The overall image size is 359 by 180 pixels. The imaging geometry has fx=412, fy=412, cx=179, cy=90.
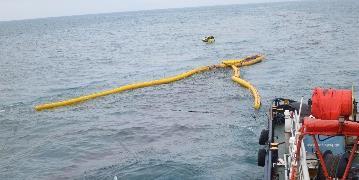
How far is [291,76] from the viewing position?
3900 cm

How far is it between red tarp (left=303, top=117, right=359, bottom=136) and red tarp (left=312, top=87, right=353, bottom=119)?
424 centimetres

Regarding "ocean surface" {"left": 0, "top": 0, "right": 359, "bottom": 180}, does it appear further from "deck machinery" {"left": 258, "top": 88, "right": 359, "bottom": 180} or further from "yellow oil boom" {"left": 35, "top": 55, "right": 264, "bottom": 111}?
"deck machinery" {"left": 258, "top": 88, "right": 359, "bottom": 180}

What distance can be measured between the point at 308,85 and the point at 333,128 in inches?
1025

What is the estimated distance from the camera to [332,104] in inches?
542

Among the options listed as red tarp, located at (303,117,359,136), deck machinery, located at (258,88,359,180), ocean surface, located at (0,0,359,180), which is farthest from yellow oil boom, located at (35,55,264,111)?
red tarp, located at (303,117,359,136)

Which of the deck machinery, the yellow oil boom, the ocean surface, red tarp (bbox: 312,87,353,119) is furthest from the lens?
the yellow oil boom

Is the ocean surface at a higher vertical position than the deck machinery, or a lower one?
lower

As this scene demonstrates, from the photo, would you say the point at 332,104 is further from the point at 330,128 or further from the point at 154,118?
the point at 154,118

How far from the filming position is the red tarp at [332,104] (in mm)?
13578

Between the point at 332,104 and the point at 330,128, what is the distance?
4.58 metres

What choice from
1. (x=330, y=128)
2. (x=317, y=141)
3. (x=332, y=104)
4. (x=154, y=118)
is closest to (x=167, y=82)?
(x=154, y=118)

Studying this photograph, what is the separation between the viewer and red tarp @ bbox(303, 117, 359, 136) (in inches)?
371

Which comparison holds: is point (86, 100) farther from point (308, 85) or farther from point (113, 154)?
point (308, 85)

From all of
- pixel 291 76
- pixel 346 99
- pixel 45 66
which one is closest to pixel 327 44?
pixel 291 76
